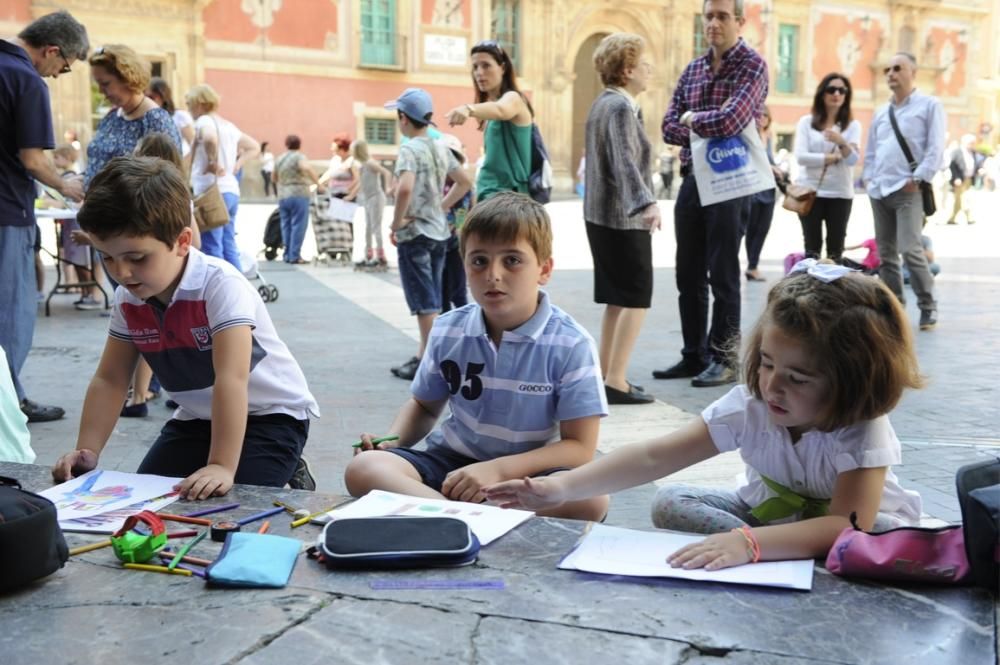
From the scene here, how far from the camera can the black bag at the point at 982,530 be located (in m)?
1.78

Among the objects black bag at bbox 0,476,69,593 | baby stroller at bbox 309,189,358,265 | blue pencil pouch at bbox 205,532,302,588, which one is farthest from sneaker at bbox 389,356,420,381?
baby stroller at bbox 309,189,358,265

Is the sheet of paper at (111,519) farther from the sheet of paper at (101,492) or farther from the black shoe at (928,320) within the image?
the black shoe at (928,320)

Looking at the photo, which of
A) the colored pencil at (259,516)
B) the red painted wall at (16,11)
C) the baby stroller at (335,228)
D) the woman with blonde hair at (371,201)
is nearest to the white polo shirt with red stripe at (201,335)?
the colored pencil at (259,516)

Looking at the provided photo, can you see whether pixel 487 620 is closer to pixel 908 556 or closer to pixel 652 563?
pixel 652 563

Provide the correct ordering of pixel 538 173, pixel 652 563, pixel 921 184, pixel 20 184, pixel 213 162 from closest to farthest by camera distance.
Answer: pixel 652 563 → pixel 20 184 → pixel 538 173 → pixel 921 184 → pixel 213 162

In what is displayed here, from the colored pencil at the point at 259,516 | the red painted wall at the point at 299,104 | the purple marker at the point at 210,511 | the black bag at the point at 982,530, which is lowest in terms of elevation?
the purple marker at the point at 210,511

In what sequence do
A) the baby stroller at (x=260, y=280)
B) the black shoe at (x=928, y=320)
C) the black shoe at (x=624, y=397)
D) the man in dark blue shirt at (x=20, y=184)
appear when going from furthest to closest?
1. the baby stroller at (x=260, y=280)
2. the black shoe at (x=928, y=320)
3. the black shoe at (x=624, y=397)
4. the man in dark blue shirt at (x=20, y=184)

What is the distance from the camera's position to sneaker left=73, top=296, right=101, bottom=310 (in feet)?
27.1

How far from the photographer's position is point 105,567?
202cm

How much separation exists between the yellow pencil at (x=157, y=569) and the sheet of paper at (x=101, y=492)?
1.18ft

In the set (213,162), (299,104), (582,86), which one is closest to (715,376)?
(213,162)

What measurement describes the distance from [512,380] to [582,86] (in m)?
28.5

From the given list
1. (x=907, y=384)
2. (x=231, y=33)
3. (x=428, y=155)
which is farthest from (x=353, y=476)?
(x=231, y=33)

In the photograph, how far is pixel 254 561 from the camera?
1.93 meters
